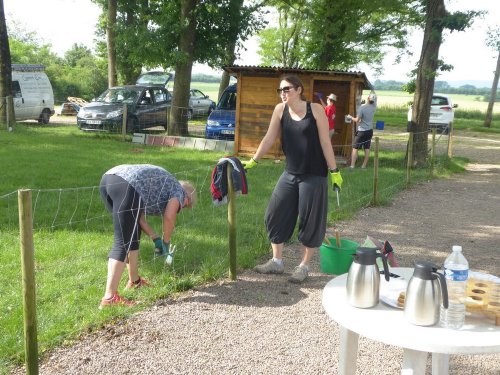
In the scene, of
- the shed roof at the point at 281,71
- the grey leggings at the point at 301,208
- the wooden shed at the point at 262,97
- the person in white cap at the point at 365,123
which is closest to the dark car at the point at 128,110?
the wooden shed at the point at 262,97

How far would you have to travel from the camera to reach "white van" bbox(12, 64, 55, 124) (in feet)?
68.9

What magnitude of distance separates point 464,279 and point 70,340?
2.83 m

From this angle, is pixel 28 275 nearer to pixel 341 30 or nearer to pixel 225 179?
pixel 225 179

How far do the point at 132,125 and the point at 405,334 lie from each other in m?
16.9

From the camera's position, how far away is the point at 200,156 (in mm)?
14578

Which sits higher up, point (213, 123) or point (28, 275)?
point (213, 123)

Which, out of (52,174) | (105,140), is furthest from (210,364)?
(105,140)

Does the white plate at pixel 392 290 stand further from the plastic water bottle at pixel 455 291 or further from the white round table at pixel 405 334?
the plastic water bottle at pixel 455 291

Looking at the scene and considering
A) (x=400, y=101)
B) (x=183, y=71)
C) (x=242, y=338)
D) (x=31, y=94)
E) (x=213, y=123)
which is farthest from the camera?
(x=400, y=101)

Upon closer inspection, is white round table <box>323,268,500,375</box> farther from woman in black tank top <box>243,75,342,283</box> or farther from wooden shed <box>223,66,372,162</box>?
wooden shed <box>223,66,372,162</box>

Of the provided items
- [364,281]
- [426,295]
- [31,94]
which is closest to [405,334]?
[426,295]

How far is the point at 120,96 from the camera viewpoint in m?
19.5

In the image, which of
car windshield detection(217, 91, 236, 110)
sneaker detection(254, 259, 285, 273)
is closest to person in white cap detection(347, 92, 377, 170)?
car windshield detection(217, 91, 236, 110)

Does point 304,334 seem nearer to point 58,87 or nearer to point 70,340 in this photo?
point 70,340
